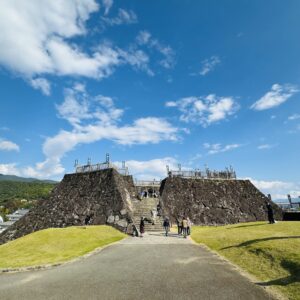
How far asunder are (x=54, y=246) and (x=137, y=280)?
1120cm

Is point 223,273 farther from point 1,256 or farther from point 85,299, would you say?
point 1,256

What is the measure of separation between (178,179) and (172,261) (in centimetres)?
2660

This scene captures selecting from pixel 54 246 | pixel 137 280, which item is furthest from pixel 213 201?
pixel 137 280

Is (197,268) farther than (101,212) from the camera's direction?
No

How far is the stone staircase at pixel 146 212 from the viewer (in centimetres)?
2917

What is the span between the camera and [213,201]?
38.2 metres

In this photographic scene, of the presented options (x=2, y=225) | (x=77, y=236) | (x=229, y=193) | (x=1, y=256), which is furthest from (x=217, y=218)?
(x=2, y=225)

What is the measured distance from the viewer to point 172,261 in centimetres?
1362

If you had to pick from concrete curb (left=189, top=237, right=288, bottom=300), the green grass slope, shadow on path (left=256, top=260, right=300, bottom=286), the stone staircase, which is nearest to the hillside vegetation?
the green grass slope

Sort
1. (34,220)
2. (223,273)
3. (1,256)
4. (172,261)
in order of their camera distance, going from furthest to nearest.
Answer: (34,220) → (1,256) → (172,261) → (223,273)

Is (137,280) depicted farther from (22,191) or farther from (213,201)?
(22,191)

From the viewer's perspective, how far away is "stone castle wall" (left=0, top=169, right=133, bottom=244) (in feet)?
99.4

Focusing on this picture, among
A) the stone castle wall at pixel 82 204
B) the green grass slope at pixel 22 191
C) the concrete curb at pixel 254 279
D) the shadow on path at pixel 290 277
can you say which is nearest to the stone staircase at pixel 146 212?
the stone castle wall at pixel 82 204

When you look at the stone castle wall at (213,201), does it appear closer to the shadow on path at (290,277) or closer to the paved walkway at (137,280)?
the paved walkway at (137,280)
